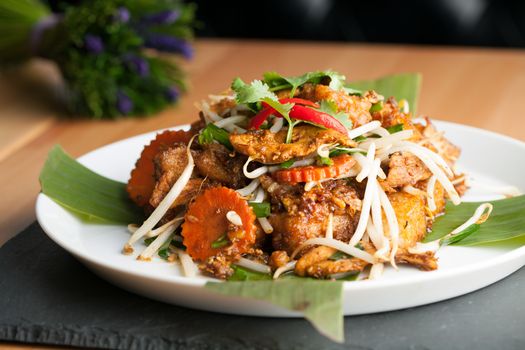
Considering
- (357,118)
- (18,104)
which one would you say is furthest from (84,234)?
(18,104)

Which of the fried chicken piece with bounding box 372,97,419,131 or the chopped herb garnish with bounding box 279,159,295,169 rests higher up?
the fried chicken piece with bounding box 372,97,419,131

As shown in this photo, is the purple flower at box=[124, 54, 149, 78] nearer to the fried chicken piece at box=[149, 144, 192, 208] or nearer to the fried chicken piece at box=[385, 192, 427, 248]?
the fried chicken piece at box=[149, 144, 192, 208]

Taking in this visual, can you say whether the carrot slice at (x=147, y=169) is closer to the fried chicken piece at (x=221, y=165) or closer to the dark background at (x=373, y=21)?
the fried chicken piece at (x=221, y=165)

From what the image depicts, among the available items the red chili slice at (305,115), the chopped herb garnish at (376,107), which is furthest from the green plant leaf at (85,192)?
the chopped herb garnish at (376,107)

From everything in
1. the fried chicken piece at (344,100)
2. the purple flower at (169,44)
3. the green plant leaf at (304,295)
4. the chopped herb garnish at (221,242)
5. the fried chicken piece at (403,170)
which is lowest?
the purple flower at (169,44)

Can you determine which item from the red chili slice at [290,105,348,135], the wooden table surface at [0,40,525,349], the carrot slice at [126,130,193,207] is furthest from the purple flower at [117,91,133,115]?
the red chili slice at [290,105,348,135]

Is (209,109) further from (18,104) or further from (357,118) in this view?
(18,104)
